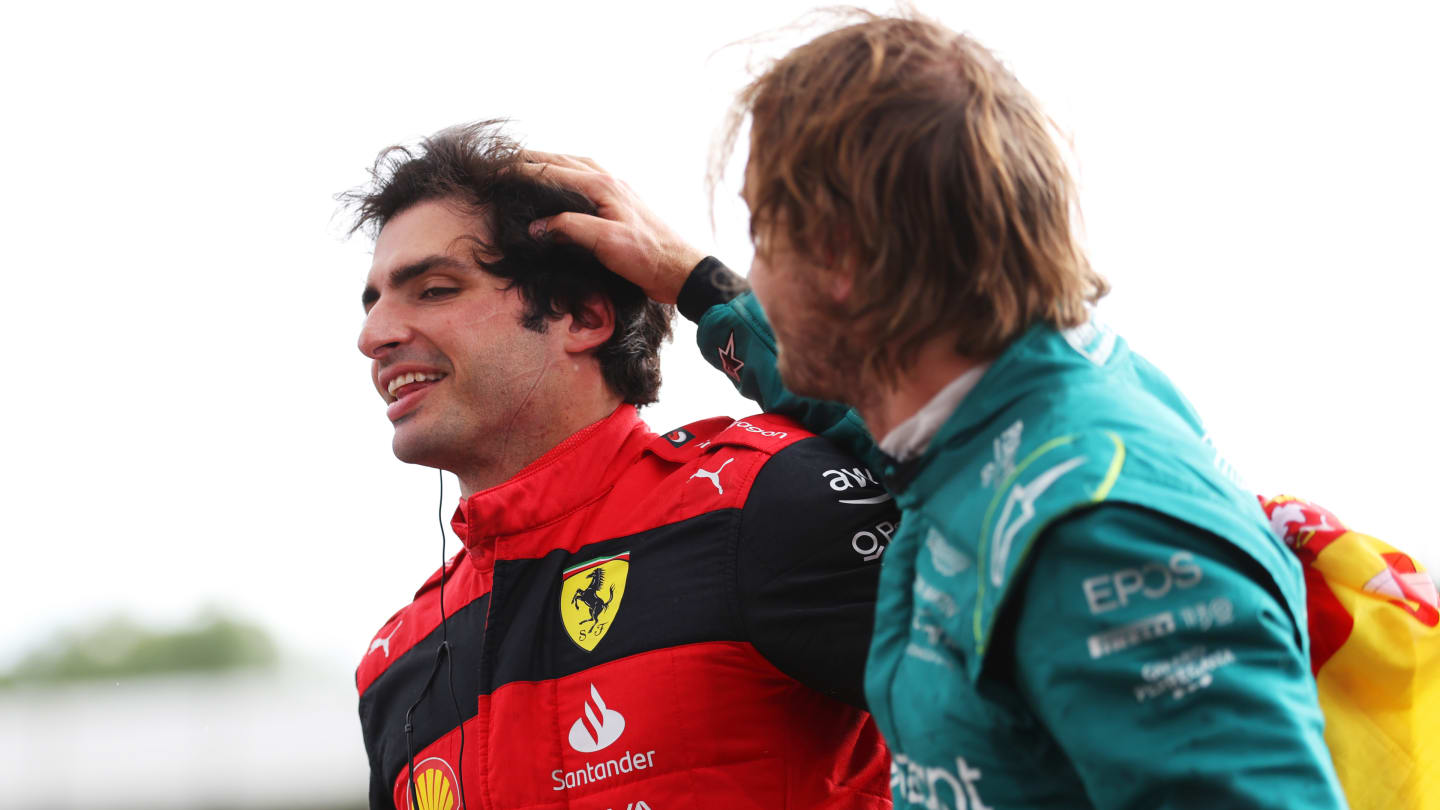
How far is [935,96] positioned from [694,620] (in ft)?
4.55

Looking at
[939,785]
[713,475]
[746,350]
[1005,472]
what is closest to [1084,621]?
[1005,472]

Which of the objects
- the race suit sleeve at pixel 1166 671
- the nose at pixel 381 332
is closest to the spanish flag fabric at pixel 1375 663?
the race suit sleeve at pixel 1166 671

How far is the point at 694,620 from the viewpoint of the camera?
99.7 inches

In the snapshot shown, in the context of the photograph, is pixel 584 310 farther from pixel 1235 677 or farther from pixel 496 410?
pixel 1235 677

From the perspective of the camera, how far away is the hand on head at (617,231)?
10.4 feet

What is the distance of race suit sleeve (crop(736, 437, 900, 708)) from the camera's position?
2352 millimetres

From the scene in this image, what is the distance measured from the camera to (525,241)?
3320mm

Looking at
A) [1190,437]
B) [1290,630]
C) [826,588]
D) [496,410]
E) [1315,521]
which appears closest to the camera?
[1290,630]

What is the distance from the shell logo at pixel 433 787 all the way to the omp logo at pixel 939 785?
1485 mm

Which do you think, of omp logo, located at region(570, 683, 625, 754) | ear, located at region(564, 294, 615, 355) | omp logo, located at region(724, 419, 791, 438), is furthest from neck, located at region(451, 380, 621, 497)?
omp logo, located at region(570, 683, 625, 754)

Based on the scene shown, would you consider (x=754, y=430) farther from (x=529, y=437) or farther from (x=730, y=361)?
(x=529, y=437)

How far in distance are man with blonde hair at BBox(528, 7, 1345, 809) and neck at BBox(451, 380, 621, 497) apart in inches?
67.4

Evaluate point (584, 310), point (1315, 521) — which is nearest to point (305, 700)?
point (584, 310)

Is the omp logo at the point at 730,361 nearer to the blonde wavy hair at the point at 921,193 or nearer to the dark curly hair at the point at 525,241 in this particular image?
the dark curly hair at the point at 525,241
